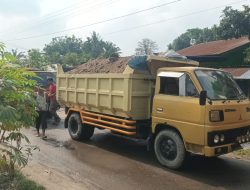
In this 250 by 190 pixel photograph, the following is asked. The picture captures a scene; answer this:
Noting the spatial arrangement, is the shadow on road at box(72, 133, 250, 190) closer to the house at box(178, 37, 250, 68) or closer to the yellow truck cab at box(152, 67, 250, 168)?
the yellow truck cab at box(152, 67, 250, 168)

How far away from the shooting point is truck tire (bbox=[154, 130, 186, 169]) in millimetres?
7516

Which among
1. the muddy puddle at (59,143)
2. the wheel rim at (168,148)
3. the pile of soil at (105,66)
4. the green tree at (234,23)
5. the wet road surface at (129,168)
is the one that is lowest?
the wet road surface at (129,168)

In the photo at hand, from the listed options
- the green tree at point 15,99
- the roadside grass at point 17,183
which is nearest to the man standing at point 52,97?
the roadside grass at point 17,183

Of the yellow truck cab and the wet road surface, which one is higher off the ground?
the yellow truck cab

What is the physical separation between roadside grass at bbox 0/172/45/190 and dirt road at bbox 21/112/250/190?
0.30 meters

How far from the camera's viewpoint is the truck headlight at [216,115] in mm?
6988

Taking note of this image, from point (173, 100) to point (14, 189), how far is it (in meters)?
3.70

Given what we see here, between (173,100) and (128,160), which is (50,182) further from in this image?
(173,100)

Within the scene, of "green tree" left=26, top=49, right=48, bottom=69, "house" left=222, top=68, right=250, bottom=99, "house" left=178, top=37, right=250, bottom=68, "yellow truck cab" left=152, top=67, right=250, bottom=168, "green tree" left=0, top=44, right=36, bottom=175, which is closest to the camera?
"green tree" left=0, top=44, right=36, bottom=175

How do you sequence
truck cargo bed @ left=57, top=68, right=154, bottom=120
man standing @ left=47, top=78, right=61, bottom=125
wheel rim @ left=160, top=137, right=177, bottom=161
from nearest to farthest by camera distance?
wheel rim @ left=160, top=137, right=177, bottom=161, truck cargo bed @ left=57, top=68, right=154, bottom=120, man standing @ left=47, top=78, right=61, bottom=125

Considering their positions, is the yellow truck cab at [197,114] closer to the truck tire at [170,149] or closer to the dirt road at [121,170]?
the truck tire at [170,149]

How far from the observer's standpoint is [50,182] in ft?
20.9

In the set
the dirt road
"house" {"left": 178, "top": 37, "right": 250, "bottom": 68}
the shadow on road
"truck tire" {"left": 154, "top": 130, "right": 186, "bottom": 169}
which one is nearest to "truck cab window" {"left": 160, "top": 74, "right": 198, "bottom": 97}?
"truck tire" {"left": 154, "top": 130, "right": 186, "bottom": 169}

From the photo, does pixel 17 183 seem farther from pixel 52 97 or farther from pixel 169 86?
pixel 52 97
